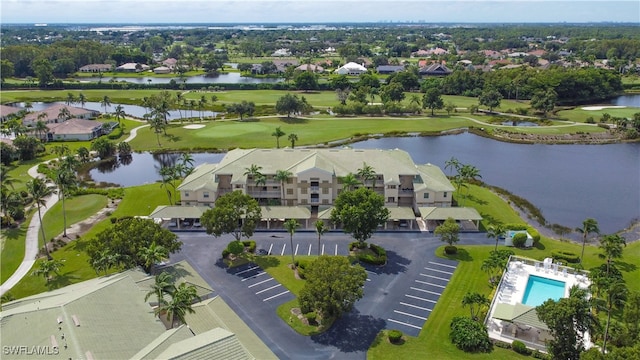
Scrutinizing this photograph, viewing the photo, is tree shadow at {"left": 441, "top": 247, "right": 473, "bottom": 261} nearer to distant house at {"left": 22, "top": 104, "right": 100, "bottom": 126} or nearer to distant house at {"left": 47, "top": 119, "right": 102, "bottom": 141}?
distant house at {"left": 47, "top": 119, "right": 102, "bottom": 141}

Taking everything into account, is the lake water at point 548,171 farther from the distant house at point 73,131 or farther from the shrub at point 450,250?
the distant house at point 73,131

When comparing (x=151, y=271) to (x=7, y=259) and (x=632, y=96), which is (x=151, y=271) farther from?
(x=632, y=96)

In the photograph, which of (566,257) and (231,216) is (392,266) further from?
(566,257)

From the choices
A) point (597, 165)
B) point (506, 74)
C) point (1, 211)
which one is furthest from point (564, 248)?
point (506, 74)

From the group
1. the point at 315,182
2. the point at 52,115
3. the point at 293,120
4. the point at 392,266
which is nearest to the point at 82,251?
the point at 315,182

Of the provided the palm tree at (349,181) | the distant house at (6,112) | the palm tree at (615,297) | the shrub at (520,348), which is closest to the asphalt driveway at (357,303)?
the palm tree at (349,181)

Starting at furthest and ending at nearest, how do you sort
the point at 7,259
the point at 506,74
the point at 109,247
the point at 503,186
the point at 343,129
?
the point at 506,74, the point at 343,129, the point at 503,186, the point at 7,259, the point at 109,247
